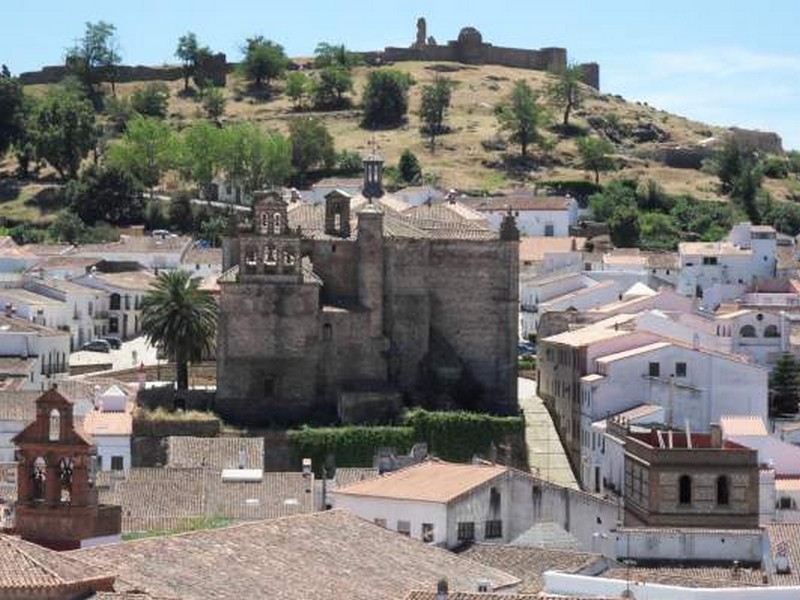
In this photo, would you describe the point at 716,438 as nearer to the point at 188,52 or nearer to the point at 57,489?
the point at 57,489

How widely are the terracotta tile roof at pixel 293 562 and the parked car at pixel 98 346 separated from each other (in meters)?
40.8

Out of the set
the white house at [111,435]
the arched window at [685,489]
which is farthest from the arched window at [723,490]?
the white house at [111,435]

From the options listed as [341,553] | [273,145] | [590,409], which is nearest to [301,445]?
[590,409]

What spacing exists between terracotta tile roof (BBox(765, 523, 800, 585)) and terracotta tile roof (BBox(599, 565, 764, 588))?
38 cm

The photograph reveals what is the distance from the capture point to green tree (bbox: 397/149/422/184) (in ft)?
396

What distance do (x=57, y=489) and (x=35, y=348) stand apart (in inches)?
1475

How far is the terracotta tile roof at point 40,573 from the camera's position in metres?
28.4

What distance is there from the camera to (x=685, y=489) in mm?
50719

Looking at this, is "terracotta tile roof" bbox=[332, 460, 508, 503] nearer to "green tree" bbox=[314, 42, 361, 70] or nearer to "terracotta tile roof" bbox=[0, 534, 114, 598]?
"terracotta tile roof" bbox=[0, 534, 114, 598]

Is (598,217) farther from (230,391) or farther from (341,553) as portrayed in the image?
(341,553)

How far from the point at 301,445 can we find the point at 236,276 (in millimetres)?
5589

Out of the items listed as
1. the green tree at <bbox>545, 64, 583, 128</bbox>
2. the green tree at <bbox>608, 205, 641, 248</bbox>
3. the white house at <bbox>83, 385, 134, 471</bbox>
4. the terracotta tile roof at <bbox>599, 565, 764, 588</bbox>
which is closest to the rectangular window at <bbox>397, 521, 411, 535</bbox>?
the terracotta tile roof at <bbox>599, 565, 764, 588</bbox>

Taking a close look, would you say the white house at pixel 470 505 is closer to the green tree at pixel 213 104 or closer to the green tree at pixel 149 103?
the green tree at pixel 213 104

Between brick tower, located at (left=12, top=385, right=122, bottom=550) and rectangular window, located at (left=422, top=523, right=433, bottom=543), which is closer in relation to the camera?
brick tower, located at (left=12, top=385, right=122, bottom=550)
